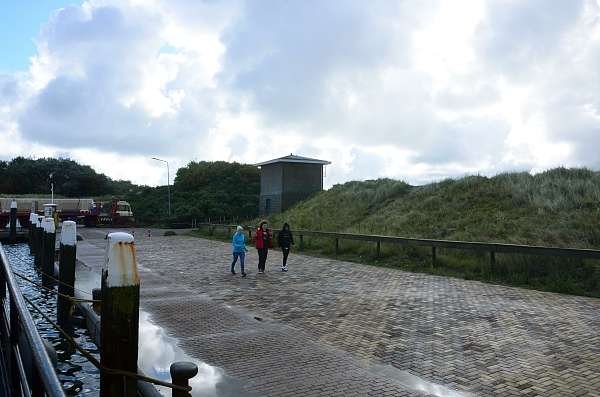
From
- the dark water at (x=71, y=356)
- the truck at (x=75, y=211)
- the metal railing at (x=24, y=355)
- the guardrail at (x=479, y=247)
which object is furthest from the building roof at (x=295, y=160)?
the metal railing at (x=24, y=355)

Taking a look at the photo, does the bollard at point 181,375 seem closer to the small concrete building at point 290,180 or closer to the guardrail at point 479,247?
the guardrail at point 479,247

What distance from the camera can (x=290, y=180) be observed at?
4044cm

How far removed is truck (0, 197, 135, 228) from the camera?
4184cm

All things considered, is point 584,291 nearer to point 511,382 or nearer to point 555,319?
point 555,319

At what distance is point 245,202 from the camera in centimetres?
5541

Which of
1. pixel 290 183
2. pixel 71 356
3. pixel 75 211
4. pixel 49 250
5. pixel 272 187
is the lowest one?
pixel 71 356

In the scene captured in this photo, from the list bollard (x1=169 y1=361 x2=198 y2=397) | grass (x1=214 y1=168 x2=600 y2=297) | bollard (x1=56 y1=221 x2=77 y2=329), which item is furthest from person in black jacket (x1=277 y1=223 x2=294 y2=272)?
bollard (x1=169 y1=361 x2=198 y2=397)

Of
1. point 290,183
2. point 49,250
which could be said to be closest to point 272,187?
point 290,183

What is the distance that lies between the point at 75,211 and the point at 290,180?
19775 millimetres

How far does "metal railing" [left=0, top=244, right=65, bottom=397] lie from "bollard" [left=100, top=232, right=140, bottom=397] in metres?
0.58

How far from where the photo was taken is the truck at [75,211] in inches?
1647

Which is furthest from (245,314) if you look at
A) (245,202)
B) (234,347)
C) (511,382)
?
(245,202)

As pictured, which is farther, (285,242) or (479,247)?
(285,242)

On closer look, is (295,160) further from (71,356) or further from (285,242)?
(71,356)
